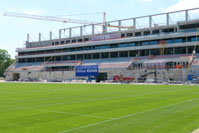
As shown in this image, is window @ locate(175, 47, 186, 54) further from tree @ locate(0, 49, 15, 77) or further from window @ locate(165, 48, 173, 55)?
tree @ locate(0, 49, 15, 77)

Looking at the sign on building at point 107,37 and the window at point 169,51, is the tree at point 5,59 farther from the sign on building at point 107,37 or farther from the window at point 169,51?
the window at point 169,51

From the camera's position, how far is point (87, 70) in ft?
280

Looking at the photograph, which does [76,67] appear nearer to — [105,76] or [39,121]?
[105,76]

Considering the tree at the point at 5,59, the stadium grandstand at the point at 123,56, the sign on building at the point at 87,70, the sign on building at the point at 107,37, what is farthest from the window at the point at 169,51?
the tree at the point at 5,59

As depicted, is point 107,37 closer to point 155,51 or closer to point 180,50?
point 155,51

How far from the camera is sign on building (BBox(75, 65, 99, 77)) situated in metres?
83.2

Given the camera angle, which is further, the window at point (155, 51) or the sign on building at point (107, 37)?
the sign on building at point (107, 37)

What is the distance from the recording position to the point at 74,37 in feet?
362

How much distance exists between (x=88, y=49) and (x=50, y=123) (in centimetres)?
8805

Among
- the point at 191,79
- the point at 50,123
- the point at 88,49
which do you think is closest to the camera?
the point at 50,123

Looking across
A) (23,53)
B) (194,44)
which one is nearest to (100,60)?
(194,44)

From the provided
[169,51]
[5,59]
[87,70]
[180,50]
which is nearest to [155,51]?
[169,51]

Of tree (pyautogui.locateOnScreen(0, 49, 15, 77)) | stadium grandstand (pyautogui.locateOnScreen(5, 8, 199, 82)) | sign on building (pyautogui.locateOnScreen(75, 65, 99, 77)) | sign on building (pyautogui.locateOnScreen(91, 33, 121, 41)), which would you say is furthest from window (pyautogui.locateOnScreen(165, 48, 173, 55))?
tree (pyautogui.locateOnScreen(0, 49, 15, 77))

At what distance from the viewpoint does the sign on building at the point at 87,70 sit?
83.2 metres
